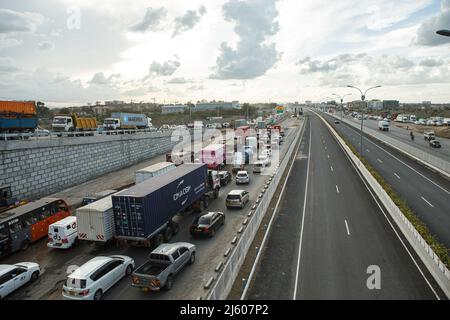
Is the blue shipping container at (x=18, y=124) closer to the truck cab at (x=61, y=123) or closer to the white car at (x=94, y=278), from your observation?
the truck cab at (x=61, y=123)

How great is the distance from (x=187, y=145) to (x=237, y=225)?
4286cm

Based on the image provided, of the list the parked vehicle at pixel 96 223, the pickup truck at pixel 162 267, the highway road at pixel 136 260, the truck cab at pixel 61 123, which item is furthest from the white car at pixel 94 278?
the truck cab at pixel 61 123

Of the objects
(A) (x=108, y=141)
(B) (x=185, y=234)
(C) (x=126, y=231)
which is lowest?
(B) (x=185, y=234)

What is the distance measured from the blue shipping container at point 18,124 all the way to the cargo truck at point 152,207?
17.6 metres

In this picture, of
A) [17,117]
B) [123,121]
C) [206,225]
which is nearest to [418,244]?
[206,225]

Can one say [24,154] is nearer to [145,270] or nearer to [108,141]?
[108,141]

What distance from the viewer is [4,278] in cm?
1524

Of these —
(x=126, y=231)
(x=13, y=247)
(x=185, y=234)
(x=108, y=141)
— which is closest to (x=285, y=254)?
(x=185, y=234)

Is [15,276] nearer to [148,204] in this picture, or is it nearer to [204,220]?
[148,204]

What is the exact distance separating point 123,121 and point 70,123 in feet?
41.6

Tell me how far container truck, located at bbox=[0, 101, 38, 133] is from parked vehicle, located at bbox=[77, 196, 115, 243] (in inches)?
679

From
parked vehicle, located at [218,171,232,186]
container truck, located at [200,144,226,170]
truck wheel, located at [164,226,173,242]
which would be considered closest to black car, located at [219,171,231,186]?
parked vehicle, located at [218,171,232,186]

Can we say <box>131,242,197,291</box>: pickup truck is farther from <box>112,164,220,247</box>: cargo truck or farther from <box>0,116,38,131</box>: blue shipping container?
<box>0,116,38,131</box>: blue shipping container

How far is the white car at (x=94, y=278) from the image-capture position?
1403 cm
